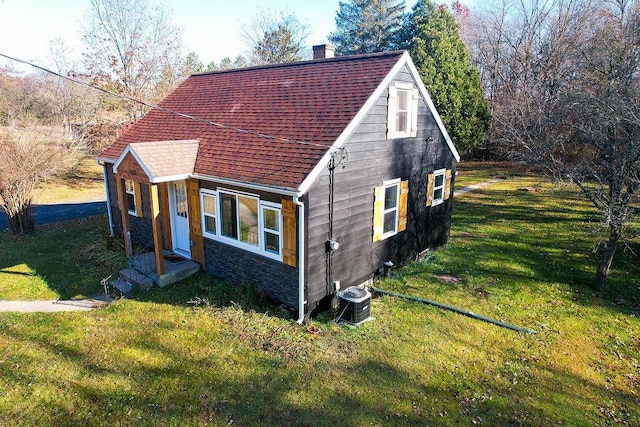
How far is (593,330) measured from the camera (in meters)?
9.59

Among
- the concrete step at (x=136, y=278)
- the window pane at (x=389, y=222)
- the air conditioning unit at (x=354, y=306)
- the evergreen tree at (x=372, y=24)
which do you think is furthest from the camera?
the evergreen tree at (x=372, y=24)

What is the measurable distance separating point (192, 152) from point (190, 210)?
1.61m

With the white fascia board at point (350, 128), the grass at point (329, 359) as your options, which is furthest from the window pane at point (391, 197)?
the white fascia board at point (350, 128)

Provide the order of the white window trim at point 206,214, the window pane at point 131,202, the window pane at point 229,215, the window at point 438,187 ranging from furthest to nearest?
1. the window pane at point 131,202
2. the window at point 438,187
3. the white window trim at point 206,214
4. the window pane at point 229,215

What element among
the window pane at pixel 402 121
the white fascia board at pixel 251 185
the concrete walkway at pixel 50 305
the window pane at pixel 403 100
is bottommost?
the concrete walkway at pixel 50 305

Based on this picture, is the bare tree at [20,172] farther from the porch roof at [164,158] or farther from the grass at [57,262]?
the porch roof at [164,158]

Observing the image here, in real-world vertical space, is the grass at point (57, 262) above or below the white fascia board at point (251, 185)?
below

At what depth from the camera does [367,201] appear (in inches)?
406

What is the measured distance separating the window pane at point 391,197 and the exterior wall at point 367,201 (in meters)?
0.36

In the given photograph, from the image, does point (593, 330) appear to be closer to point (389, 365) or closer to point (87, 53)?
point (389, 365)

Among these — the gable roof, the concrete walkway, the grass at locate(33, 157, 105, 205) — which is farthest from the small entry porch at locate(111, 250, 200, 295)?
the grass at locate(33, 157, 105, 205)

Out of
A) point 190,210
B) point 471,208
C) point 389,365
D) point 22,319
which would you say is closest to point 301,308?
point 389,365

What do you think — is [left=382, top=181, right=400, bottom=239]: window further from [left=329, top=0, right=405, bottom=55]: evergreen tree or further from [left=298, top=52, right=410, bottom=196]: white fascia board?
[left=329, top=0, right=405, bottom=55]: evergreen tree

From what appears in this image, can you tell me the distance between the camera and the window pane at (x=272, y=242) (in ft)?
30.4
